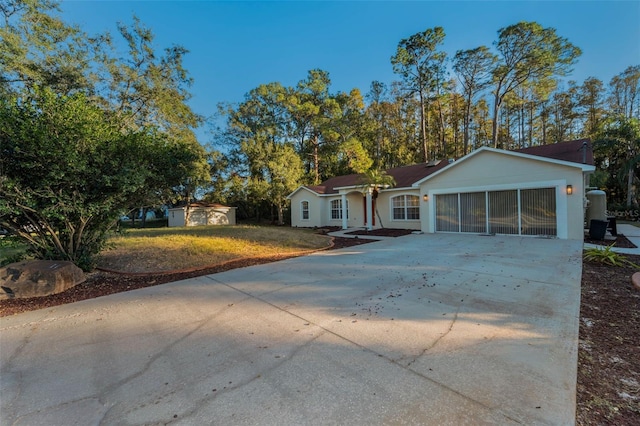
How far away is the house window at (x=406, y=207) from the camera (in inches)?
610

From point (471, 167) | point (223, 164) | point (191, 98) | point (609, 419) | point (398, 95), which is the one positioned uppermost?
point (398, 95)

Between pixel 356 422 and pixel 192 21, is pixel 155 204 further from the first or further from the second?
pixel 192 21

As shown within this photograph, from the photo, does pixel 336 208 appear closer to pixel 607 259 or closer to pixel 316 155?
pixel 316 155

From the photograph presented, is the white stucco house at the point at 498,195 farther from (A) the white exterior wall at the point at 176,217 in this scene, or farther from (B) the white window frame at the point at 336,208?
(A) the white exterior wall at the point at 176,217

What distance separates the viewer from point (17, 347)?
320 cm

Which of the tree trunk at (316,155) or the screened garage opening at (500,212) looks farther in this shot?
the tree trunk at (316,155)

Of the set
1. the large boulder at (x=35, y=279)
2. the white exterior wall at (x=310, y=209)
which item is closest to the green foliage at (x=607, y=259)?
the large boulder at (x=35, y=279)

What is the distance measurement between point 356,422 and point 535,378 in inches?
63.2

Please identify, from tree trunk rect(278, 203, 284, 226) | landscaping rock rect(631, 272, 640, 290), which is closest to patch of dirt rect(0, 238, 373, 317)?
landscaping rock rect(631, 272, 640, 290)

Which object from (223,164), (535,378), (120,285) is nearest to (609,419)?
(535,378)

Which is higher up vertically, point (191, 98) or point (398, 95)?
point (398, 95)

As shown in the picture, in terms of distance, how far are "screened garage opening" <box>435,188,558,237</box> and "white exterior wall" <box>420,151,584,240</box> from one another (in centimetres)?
24

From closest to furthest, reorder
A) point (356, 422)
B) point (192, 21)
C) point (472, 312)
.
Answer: point (356, 422) → point (472, 312) → point (192, 21)

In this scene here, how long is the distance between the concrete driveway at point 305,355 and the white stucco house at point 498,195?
270 inches
